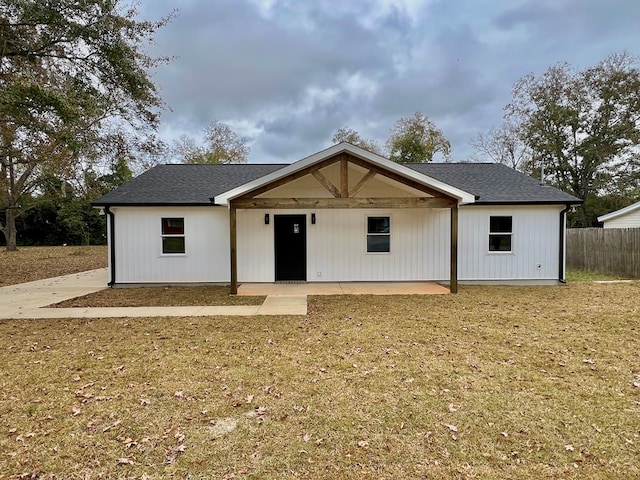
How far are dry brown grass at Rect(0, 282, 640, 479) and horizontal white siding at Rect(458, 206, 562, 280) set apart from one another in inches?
177

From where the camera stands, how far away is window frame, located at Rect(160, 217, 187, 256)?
35.9ft

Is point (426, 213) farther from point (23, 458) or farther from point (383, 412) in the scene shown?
point (23, 458)

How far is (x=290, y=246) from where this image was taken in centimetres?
1130

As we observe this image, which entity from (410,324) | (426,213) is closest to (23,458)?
(410,324)

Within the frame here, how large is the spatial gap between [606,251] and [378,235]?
917 centimetres

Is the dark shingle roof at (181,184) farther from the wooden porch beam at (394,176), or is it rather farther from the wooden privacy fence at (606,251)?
the wooden privacy fence at (606,251)

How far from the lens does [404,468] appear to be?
264 centimetres

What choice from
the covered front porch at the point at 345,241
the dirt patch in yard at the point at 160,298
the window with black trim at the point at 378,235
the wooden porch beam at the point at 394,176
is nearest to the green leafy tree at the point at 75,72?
the dirt patch in yard at the point at 160,298

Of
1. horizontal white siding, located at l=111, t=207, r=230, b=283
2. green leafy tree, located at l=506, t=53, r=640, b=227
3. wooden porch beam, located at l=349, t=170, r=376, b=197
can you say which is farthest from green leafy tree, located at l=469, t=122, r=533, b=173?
horizontal white siding, located at l=111, t=207, r=230, b=283

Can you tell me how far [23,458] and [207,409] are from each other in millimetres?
1403

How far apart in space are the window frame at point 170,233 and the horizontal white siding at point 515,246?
8.49 meters

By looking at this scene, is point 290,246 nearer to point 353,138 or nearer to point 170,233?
point 170,233

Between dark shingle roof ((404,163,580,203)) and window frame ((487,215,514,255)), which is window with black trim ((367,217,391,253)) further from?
window frame ((487,215,514,255))

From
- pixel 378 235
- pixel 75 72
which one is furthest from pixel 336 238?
pixel 75 72
